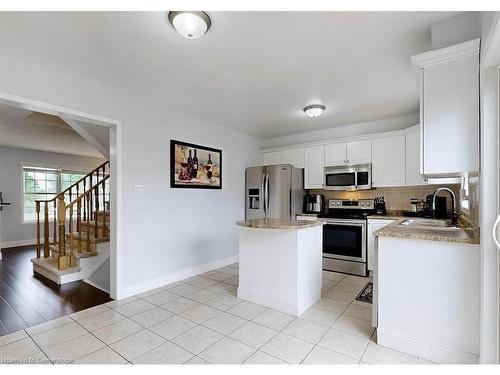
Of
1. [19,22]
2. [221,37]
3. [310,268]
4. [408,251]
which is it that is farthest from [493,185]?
[19,22]

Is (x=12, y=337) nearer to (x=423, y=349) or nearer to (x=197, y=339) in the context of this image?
(x=197, y=339)

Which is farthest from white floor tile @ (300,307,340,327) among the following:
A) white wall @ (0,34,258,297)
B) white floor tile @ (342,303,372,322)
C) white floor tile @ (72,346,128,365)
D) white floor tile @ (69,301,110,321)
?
white floor tile @ (69,301,110,321)

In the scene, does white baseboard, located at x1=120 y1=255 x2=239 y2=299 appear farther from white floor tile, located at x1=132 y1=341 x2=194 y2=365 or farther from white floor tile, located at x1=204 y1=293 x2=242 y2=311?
white floor tile, located at x1=132 y1=341 x2=194 y2=365

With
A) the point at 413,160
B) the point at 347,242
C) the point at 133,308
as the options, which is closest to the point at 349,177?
the point at 413,160

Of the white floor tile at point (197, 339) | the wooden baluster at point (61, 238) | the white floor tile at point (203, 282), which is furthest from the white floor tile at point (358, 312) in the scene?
the wooden baluster at point (61, 238)

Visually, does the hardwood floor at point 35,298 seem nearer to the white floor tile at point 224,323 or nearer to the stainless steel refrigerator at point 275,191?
the white floor tile at point 224,323

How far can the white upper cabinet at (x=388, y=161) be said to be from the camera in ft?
12.5

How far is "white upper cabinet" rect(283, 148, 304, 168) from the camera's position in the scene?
186 inches

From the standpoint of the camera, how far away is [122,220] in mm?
2977

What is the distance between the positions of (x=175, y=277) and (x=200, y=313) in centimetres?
111

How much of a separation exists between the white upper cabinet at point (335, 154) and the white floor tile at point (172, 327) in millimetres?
3215

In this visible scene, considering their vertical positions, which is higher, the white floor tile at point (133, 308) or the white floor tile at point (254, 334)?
the white floor tile at point (254, 334)

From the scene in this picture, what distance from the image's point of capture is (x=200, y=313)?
102 inches
